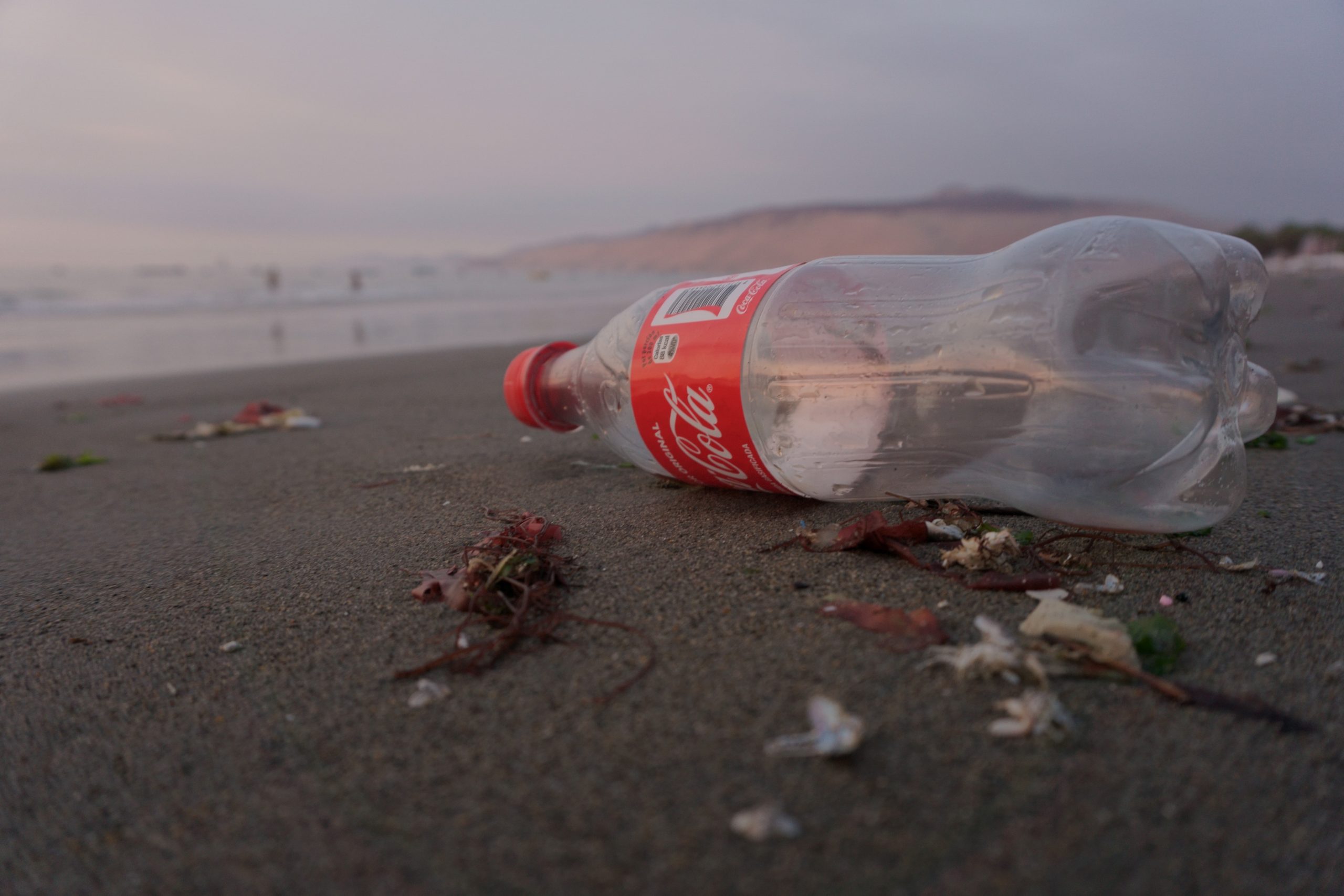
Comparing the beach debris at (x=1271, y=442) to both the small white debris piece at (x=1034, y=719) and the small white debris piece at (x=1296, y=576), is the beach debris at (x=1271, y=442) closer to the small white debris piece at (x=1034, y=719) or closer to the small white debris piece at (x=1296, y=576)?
the small white debris piece at (x=1296, y=576)

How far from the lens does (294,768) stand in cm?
94

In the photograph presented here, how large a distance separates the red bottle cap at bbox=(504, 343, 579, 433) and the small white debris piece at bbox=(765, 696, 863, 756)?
50.4 inches

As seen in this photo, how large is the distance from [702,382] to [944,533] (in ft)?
1.79

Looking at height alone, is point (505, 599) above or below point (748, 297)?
below

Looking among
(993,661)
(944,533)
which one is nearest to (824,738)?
(993,661)

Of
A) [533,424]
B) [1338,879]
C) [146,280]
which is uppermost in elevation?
[146,280]

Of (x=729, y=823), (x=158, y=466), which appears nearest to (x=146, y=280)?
(x=158, y=466)

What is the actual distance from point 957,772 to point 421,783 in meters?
0.59

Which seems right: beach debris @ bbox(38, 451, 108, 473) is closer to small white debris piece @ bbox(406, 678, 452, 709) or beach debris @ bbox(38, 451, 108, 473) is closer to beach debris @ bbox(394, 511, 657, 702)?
beach debris @ bbox(394, 511, 657, 702)

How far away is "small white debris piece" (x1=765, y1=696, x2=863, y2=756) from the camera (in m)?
0.88

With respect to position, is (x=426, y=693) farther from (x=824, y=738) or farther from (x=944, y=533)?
(x=944, y=533)

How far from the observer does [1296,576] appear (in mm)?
1345

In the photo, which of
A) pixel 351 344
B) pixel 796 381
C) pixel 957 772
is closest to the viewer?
pixel 957 772

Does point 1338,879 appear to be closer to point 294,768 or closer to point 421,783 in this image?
point 421,783
